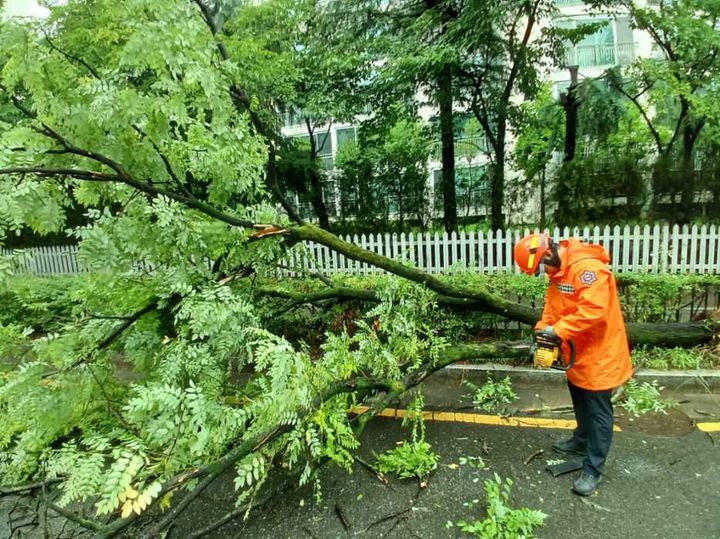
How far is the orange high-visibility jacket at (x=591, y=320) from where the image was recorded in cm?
258

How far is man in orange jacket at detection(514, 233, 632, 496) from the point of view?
2600mm

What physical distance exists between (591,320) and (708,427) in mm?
1783

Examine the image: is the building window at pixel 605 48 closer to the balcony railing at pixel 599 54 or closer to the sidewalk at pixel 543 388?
the balcony railing at pixel 599 54

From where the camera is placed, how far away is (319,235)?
358 cm

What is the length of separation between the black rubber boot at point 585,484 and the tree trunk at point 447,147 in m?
6.78

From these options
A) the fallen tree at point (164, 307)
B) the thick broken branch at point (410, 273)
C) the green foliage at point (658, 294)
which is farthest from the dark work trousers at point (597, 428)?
the green foliage at point (658, 294)

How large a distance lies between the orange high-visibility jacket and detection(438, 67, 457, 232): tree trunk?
5858mm

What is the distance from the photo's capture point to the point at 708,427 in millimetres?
3312

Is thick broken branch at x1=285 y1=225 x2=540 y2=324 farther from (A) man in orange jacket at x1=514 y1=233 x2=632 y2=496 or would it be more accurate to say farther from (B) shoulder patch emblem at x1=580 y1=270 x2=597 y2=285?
(B) shoulder patch emblem at x1=580 y1=270 x2=597 y2=285

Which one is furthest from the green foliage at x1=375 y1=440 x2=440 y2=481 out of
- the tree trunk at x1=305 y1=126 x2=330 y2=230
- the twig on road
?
the tree trunk at x1=305 y1=126 x2=330 y2=230

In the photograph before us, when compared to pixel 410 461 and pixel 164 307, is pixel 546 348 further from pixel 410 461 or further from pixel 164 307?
pixel 164 307

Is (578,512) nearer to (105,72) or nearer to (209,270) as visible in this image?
(209,270)

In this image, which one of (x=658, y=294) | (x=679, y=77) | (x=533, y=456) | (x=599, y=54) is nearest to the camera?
(x=533, y=456)

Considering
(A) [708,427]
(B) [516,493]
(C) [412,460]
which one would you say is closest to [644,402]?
(A) [708,427]
